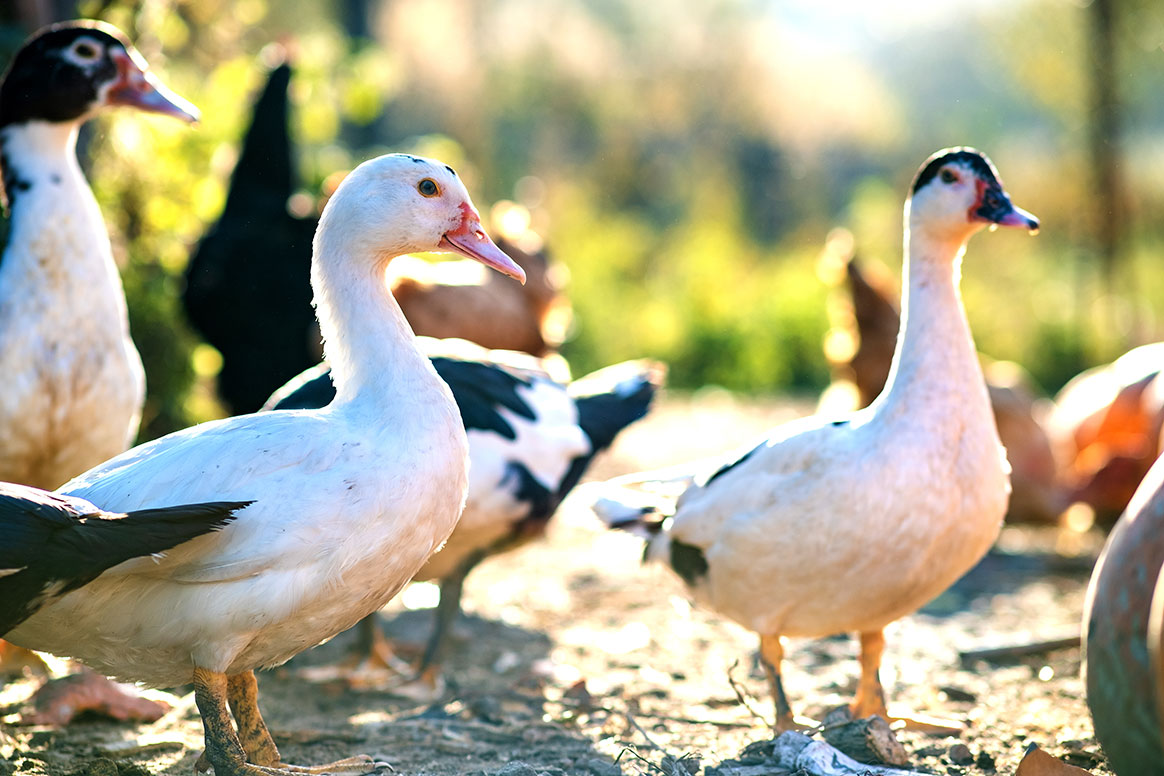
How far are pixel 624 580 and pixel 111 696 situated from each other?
9.03 ft

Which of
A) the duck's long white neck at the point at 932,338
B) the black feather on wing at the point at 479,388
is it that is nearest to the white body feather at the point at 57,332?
the black feather on wing at the point at 479,388

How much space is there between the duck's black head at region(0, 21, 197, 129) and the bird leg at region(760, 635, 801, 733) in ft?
8.92

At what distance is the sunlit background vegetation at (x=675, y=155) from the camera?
684cm

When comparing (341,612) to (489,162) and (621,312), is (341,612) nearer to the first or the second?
(621,312)

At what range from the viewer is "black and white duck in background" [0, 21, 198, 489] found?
3.81 meters

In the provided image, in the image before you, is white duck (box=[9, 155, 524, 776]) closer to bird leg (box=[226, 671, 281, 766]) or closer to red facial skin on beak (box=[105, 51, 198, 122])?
bird leg (box=[226, 671, 281, 766])

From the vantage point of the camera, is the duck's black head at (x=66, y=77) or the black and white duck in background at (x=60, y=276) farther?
the duck's black head at (x=66, y=77)

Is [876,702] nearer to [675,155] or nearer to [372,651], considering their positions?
[372,651]

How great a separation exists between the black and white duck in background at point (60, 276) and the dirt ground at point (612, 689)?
854 millimetres

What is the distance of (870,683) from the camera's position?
3736 mm

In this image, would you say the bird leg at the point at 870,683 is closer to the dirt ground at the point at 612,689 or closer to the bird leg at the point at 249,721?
the dirt ground at the point at 612,689

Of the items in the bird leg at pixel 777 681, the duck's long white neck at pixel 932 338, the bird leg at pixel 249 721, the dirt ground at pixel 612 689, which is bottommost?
the dirt ground at pixel 612 689

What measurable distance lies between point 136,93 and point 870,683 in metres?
3.26

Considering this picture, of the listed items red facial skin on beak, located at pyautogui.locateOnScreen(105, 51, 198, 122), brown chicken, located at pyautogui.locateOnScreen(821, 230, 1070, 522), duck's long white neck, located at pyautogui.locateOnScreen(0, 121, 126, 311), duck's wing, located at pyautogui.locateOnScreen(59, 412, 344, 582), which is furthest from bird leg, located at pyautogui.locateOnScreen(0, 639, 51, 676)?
brown chicken, located at pyautogui.locateOnScreen(821, 230, 1070, 522)
